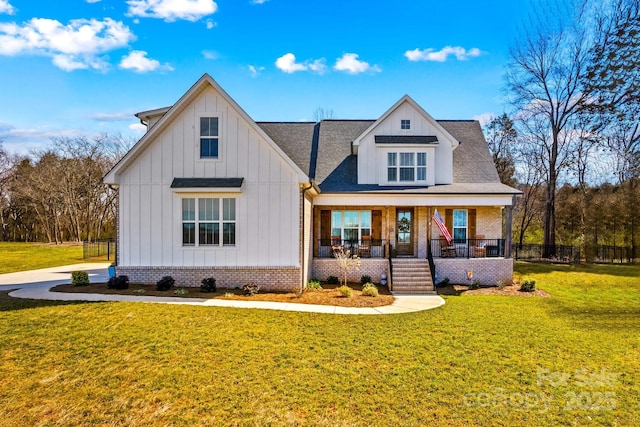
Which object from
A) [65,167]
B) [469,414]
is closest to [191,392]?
[469,414]

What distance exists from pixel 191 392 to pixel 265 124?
18.6 metres

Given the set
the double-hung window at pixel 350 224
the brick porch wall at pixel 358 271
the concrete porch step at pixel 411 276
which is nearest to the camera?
the concrete porch step at pixel 411 276

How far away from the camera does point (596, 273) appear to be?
20625 mm

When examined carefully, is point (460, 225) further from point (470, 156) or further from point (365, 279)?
point (365, 279)

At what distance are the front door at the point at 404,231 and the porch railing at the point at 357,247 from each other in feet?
3.08

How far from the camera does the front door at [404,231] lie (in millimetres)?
19133

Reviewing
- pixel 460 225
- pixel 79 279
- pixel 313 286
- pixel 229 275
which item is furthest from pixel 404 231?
pixel 79 279

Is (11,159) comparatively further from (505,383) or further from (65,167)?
(505,383)

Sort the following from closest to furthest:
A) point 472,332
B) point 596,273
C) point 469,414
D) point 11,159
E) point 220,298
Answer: point 469,414
point 472,332
point 220,298
point 596,273
point 11,159

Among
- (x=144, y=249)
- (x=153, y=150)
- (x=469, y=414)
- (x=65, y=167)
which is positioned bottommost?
(x=469, y=414)

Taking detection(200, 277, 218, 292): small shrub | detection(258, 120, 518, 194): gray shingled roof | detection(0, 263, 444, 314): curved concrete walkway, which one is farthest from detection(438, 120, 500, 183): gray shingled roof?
detection(200, 277, 218, 292): small shrub

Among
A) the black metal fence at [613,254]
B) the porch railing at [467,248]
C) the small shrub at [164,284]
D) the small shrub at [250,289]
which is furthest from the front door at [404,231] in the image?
the black metal fence at [613,254]

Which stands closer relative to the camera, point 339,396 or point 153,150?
point 339,396

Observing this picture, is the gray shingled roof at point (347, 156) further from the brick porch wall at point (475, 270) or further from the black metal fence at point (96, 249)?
the black metal fence at point (96, 249)
